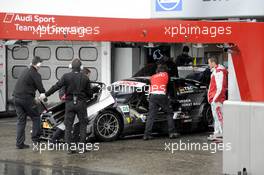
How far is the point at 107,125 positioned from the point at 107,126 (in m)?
0.04

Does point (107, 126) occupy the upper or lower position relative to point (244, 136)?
lower

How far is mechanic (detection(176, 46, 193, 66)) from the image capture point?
707 inches

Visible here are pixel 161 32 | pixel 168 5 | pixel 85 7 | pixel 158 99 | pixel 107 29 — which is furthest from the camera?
pixel 85 7

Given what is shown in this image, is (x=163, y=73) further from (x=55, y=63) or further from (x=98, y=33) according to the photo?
(x=55, y=63)

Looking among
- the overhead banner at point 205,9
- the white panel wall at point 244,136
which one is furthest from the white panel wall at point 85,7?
the white panel wall at point 244,136

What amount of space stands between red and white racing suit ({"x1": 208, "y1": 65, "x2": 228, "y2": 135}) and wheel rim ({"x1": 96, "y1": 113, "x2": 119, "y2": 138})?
2.18 meters

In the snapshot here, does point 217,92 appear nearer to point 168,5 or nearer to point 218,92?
point 218,92

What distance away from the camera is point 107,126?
43.5ft

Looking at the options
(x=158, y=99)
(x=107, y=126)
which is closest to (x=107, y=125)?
Answer: (x=107, y=126)

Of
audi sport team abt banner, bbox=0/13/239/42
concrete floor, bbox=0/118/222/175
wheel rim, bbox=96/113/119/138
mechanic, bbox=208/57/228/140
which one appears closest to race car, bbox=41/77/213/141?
wheel rim, bbox=96/113/119/138

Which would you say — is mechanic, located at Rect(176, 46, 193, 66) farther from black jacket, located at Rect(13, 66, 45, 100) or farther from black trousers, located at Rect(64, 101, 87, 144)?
black trousers, located at Rect(64, 101, 87, 144)

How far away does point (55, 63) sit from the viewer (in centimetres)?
1869

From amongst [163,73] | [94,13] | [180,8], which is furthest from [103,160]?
[94,13]

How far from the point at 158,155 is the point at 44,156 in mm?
2194
